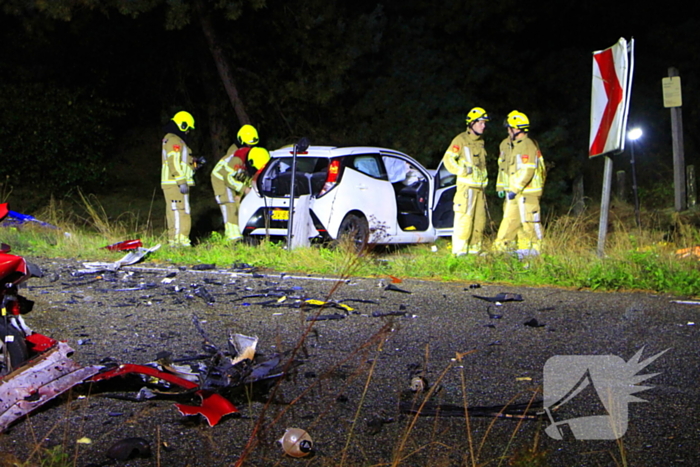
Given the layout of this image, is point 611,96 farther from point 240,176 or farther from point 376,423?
point 240,176

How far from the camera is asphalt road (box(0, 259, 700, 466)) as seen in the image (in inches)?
143

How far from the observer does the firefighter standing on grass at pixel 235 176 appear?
43.1ft

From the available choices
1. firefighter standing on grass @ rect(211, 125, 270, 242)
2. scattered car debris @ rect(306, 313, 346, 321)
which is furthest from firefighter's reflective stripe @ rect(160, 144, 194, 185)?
scattered car debris @ rect(306, 313, 346, 321)

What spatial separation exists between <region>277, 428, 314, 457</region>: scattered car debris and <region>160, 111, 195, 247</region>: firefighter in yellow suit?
933 centimetres

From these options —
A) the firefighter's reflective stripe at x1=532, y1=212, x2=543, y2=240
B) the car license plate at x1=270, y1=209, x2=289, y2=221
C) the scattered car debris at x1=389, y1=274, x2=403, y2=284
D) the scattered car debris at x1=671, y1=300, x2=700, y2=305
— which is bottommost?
the scattered car debris at x1=671, y1=300, x2=700, y2=305

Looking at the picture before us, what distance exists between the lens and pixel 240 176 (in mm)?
13180

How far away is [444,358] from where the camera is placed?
17.5 feet

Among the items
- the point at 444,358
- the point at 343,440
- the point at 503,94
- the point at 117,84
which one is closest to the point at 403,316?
the point at 444,358

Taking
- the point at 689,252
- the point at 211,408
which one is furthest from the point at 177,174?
the point at 211,408

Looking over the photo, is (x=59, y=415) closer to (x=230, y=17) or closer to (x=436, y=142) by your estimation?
(x=230, y=17)

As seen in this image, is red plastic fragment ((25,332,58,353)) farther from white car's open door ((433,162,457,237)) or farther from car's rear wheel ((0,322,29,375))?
white car's open door ((433,162,457,237))

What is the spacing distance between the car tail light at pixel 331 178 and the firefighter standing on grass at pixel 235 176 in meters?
1.67

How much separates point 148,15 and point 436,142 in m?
6.97

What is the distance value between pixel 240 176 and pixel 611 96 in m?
6.33
